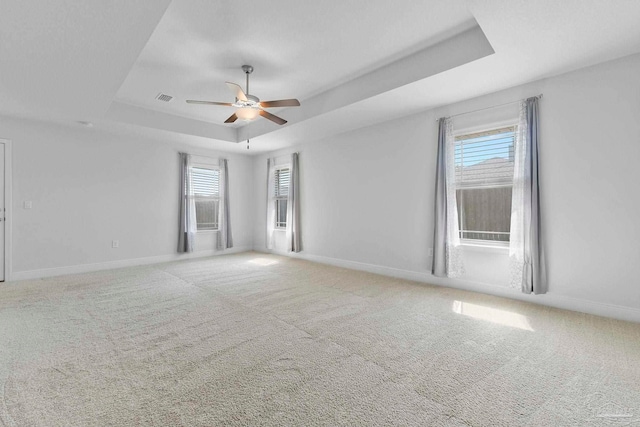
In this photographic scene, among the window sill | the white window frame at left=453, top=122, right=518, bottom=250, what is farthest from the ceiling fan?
the window sill

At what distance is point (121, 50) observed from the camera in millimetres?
2672

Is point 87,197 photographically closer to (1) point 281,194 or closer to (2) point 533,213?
(1) point 281,194

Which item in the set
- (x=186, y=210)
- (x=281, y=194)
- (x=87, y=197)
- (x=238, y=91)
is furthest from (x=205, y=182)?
A: (x=238, y=91)

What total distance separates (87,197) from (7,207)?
99cm

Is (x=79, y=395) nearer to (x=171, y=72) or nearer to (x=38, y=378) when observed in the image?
(x=38, y=378)

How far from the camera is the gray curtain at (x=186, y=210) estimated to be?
20.7 ft

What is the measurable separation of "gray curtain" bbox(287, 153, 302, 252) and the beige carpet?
266cm

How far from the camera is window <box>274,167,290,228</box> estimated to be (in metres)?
7.00

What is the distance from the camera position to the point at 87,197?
5238 millimetres

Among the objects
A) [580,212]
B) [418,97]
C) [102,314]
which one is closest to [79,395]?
→ [102,314]

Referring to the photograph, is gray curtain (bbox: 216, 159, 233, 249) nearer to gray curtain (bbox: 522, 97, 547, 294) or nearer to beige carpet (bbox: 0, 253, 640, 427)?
beige carpet (bbox: 0, 253, 640, 427)

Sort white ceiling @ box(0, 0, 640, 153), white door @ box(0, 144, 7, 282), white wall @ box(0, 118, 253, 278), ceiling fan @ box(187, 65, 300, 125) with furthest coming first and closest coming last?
1. white wall @ box(0, 118, 253, 278)
2. white door @ box(0, 144, 7, 282)
3. ceiling fan @ box(187, 65, 300, 125)
4. white ceiling @ box(0, 0, 640, 153)

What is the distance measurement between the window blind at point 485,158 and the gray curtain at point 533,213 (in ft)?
0.93

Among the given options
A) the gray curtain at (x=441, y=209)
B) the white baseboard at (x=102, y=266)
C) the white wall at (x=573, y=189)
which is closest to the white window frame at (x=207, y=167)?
the white baseboard at (x=102, y=266)
